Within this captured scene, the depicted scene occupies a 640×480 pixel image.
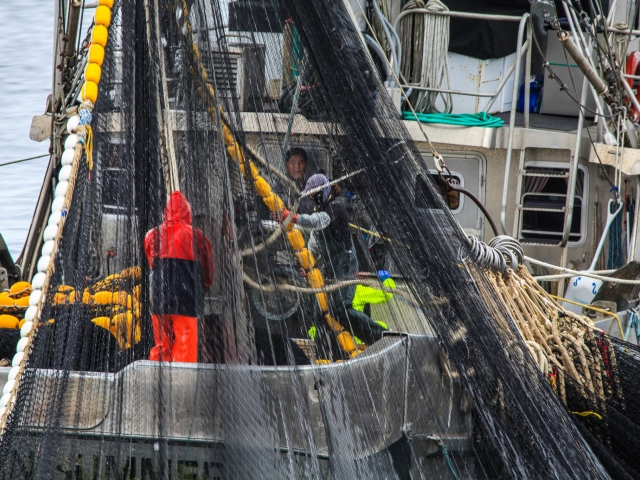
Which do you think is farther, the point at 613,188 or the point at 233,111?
the point at 613,188

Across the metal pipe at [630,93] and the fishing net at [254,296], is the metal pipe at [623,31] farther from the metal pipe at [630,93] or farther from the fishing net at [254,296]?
the fishing net at [254,296]

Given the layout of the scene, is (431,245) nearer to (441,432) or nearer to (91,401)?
(441,432)

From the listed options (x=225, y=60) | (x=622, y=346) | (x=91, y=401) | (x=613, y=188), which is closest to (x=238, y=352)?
(x=91, y=401)

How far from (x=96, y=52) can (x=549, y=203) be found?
17.6 feet

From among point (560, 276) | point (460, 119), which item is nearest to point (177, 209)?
point (560, 276)

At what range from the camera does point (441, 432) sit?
295cm

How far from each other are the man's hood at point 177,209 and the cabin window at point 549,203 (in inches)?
195

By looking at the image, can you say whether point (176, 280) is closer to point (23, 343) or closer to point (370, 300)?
point (23, 343)

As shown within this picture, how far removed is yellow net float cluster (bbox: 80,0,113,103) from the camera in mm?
2557

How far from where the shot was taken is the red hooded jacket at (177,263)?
2.58 meters

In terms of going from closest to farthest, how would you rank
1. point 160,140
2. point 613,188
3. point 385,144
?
point 160,140 < point 385,144 < point 613,188

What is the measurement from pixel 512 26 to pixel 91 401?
6.57m

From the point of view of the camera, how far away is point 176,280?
8.56 ft

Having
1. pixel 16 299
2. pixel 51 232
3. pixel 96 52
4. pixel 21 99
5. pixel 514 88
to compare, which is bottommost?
pixel 21 99
